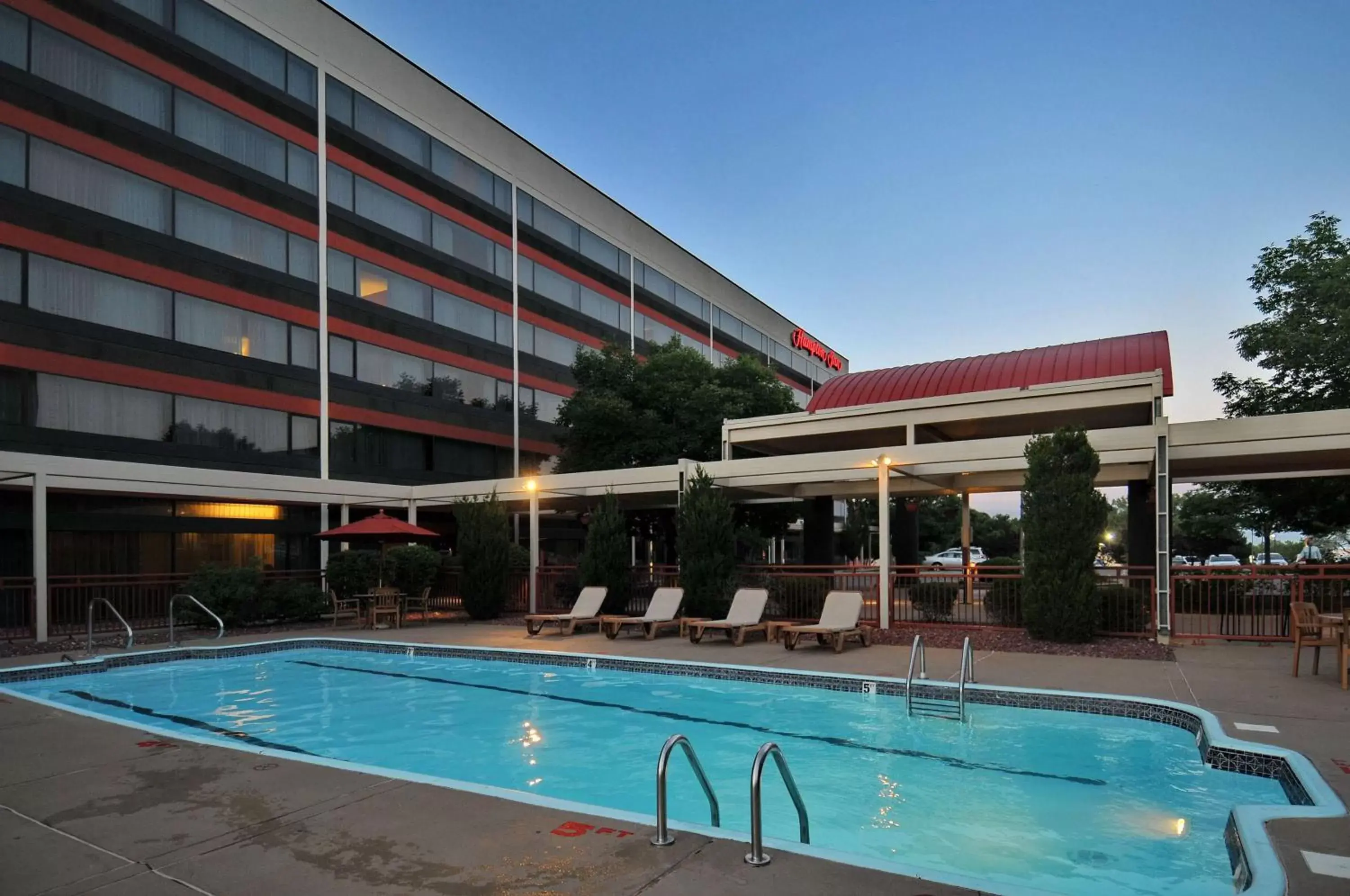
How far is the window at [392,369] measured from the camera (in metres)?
29.7

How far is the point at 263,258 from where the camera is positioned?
26.5m

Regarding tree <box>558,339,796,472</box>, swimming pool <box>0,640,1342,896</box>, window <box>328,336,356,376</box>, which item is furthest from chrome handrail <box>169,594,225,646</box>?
tree <box>558,339,796,472</box>

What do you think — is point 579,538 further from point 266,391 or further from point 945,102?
point 945,102

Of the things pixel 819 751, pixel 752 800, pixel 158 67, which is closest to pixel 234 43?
pixel 158 67

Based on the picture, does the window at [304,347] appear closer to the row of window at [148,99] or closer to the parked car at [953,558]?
the row of window at [148,99]

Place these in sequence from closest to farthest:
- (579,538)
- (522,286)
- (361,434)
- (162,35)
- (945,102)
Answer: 1. (945,102)
2. (162,35)
3. (361,434)
4. (522,286)
5. (579,538)

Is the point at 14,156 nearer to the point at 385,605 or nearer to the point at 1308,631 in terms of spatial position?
the point at 385,605

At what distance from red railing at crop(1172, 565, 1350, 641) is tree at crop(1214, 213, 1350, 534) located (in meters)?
9.27

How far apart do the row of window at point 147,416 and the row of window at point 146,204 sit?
15.1 ft

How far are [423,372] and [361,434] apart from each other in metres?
3.77

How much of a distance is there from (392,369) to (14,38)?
13.6 metres

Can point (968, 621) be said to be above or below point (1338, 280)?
below

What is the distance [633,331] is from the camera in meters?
45.1

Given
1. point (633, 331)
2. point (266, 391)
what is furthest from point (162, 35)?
point (633, 331)
